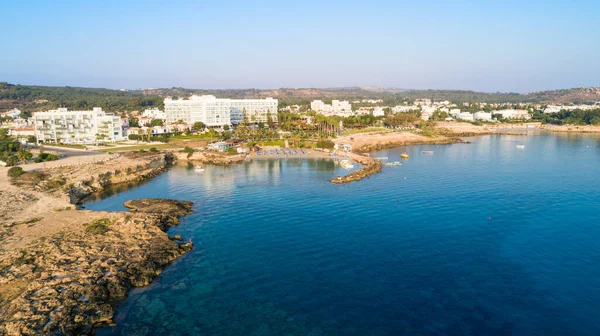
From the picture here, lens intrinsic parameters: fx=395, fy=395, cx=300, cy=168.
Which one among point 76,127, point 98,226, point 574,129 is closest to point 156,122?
A: point 76,127

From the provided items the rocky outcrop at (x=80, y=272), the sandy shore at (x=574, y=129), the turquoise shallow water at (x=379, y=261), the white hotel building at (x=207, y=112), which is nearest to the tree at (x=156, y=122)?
the white hotel building at (x=207, y=112)

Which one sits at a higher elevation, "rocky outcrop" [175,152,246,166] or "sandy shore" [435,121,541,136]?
"sandy shore" [435,121,541,136]

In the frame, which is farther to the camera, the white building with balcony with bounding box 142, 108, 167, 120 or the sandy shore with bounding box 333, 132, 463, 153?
the white building with balcony with bounding box 142, 108, 167, 120

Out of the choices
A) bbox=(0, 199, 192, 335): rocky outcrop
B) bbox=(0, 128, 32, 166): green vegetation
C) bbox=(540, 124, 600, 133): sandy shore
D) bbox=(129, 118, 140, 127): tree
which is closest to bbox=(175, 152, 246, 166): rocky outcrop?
bbox=(0, 128, 32, 166): green vegetation

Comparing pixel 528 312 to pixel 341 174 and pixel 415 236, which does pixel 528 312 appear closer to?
pixel 415 236

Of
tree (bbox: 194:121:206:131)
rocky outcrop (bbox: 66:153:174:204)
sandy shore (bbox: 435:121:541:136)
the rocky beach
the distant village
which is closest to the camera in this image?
the rocky beach

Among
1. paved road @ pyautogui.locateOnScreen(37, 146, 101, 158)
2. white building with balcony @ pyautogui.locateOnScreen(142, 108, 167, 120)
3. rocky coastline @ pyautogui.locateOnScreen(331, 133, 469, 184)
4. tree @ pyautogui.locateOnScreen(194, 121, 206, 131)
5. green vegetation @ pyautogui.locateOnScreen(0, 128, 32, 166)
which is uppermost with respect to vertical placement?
white building with balcony @ pyautogui.locateOnScreen(142, 108, 167, 120)

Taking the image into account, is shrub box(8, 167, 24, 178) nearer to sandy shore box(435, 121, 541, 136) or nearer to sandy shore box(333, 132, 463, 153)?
sandy shore box(333, 132, 463, 153)

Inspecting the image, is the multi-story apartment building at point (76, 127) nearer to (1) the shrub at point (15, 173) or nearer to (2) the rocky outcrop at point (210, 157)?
(2) the rocky outcrop at point (210, 157)

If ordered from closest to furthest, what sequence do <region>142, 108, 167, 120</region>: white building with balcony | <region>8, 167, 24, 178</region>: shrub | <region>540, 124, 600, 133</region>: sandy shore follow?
<region>8, 167, 24, 178</region>: shrub
<region>142, 108, 167, 120</region>: white building with balcony
<region>540, 124, 600, 133</region>: sandy shore
